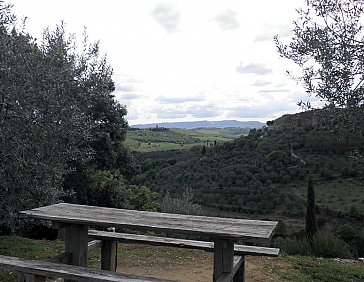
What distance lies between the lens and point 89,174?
1478 cm

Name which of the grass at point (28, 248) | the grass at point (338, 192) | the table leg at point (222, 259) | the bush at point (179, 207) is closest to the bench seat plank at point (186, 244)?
the table leg at point (222, 259)

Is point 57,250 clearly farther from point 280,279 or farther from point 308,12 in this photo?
point 308,12

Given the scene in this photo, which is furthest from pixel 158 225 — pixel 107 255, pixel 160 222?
pixel 107 255

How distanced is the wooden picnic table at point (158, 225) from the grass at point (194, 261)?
7.34 ft

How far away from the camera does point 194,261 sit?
31.7ft

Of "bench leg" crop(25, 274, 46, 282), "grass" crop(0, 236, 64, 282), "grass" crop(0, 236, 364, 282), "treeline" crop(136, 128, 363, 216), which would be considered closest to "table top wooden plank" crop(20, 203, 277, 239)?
"bench leg" crop(25, 274, 46, 282)

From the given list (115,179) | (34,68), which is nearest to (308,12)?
(34,68)

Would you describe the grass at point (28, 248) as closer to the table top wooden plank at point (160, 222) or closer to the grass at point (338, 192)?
the table top wooden plank at point (160, 222)

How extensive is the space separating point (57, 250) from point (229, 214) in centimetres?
1961

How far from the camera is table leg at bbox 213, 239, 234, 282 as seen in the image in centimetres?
508

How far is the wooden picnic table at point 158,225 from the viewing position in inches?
186

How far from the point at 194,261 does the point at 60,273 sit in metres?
5.17

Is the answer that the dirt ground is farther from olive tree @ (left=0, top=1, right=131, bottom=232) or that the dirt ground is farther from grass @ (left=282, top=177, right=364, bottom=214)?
grass @ (left=282, top=177, right=364, bottom=214)

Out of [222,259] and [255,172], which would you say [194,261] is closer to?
[222,259]
